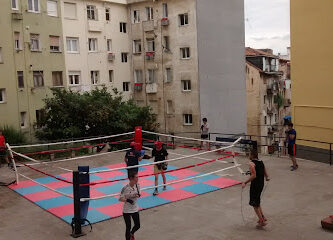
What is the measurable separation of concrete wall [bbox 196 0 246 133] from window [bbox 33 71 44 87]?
13.6 metres

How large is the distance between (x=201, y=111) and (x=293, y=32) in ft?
57.2

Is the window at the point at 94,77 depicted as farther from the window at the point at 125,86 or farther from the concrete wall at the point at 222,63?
the concrete wall at the point at 222,63

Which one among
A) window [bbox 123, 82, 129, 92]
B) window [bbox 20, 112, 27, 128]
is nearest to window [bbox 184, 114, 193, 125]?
window [bbox 123, 82, 129, 92]

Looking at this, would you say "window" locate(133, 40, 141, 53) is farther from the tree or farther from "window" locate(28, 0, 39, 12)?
the tree

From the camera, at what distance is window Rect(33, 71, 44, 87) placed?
1254 inches

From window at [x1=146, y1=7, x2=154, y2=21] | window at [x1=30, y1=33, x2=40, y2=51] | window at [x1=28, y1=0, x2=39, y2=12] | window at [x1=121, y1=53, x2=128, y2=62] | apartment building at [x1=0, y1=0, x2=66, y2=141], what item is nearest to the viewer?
apartment building at [x1=0, y1=0, x2=66, y2=141]

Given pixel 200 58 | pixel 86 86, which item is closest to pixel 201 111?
pixel 200 58

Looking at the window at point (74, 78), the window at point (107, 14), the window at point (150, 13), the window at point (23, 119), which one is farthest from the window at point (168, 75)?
the window at point (23, 119)

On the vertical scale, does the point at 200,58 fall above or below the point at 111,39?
below

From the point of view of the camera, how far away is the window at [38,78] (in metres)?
31.9

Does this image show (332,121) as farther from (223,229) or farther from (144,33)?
(144,33)

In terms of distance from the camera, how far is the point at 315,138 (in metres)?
18.3

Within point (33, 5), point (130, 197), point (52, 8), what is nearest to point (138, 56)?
point (52, 8)

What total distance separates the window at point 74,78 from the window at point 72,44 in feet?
6.33
